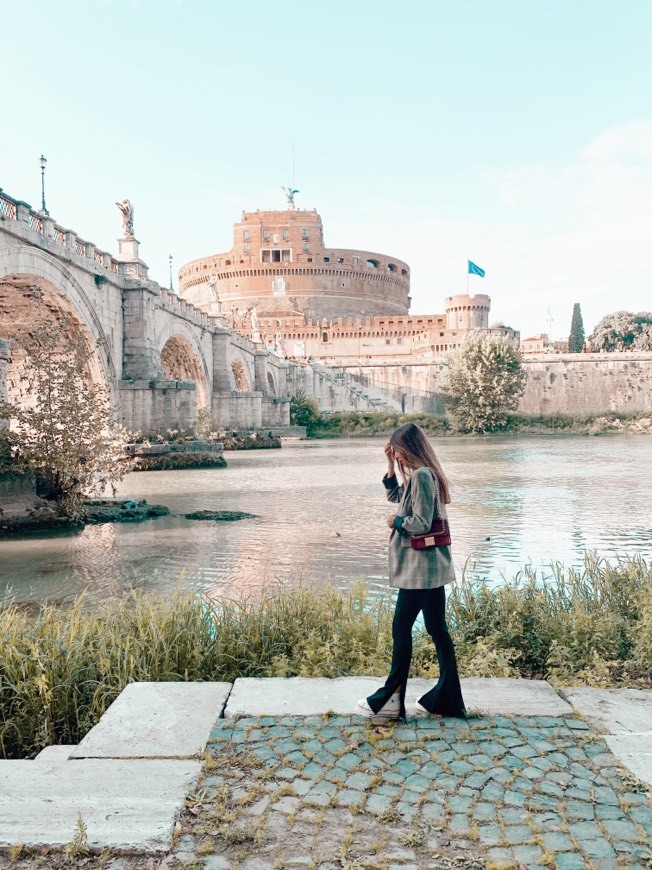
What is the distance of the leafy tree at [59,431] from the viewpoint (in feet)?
35.2

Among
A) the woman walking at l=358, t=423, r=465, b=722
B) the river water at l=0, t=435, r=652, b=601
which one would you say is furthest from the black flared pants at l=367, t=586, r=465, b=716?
the river water at l=0, t=435, r=652, b=601

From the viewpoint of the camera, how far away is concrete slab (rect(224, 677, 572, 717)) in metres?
3.58

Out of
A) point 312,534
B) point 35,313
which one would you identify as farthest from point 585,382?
point 312,534

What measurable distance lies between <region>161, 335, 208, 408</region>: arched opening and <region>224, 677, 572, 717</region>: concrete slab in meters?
27.5

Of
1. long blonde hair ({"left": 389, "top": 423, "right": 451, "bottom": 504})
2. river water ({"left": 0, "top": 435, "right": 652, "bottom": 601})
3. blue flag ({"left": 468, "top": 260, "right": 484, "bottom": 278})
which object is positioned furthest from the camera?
blue flag ({"left": 468, "top": 260, "right": 484, "bottom": 278})

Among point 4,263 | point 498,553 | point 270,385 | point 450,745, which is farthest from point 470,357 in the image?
point 450,745

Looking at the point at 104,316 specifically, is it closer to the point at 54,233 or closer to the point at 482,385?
the point at 54,233

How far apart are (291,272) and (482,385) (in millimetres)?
59009

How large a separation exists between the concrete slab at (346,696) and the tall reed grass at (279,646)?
0.33 metres

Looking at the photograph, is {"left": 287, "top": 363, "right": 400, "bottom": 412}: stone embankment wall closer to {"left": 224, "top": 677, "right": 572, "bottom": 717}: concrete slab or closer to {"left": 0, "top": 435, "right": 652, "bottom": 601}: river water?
{"left": 0, "top": 435, "right": 652, "bottom": 601}: river water

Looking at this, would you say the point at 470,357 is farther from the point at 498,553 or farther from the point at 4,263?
the point at 498,553

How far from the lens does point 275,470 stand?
69.2ft

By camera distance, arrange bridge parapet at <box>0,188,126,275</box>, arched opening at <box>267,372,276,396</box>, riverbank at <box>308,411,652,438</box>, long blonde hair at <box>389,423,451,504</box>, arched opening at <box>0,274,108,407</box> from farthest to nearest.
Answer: arched opening at <box>267,372,276,396</box> < riverbank at <box>308,411,652,438</box> < arched opening at <box>0,274,108,407</box> < bridge parapet at <box>0,188,126,275</box> < long blonde hair at <box>389,423,451,504</box>

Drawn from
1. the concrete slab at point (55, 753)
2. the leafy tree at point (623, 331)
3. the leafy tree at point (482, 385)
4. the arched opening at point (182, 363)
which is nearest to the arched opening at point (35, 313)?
the arched opening at point (182, 363)
